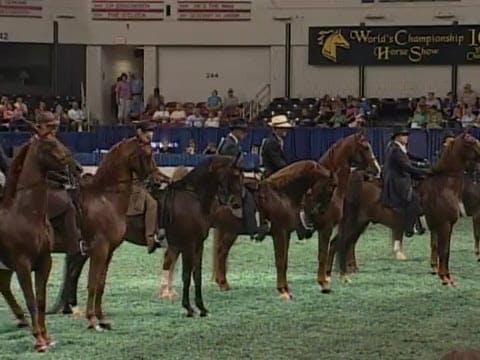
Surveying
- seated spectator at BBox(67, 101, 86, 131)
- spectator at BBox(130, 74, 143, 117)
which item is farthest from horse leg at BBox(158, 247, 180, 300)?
spectator at BBox(130, 74, 143, 117)

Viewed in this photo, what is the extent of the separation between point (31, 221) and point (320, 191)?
15.3 feet

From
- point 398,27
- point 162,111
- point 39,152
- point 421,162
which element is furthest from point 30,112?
point 39,152

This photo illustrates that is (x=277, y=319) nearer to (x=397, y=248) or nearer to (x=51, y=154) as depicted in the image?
(x=51, y=154)

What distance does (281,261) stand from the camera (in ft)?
41.1

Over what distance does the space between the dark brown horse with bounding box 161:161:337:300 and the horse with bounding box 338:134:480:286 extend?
1.48 meters

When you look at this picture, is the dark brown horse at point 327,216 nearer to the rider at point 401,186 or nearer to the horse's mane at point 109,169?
the rider at point 401,186

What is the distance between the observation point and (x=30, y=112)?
31.2 meters

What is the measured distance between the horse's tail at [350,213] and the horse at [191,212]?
320cm

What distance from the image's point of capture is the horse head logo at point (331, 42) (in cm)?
3312

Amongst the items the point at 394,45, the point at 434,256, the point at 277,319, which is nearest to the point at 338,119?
the point at 394,45

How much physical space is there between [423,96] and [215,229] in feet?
65.0

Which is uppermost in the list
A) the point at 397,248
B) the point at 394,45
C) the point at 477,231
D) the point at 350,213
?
the point at 394,45

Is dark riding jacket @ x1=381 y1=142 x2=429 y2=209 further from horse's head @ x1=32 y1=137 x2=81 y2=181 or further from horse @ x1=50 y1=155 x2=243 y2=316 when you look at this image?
horse's head @ x1=32 y1=137 x2=81 y2=181

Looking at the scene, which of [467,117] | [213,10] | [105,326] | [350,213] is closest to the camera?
[105,326]
